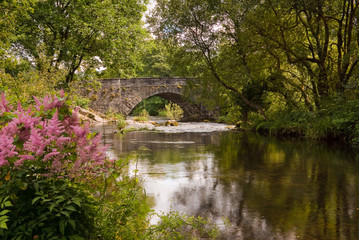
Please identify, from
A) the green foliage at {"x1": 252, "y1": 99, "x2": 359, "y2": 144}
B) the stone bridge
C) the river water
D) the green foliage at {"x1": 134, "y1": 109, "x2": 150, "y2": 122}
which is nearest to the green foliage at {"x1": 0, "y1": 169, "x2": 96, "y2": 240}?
the river water

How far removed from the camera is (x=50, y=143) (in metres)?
2.58

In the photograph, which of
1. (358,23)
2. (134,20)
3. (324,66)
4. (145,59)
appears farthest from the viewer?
(145,59)

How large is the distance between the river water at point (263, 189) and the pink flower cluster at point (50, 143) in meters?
2.26

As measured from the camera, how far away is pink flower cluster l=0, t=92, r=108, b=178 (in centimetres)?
236

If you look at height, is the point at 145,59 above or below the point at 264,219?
above

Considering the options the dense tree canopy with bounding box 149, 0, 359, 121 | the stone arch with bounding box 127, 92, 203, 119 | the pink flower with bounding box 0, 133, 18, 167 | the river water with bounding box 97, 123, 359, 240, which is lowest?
the river water with bounding box 97, 123, 359, 240

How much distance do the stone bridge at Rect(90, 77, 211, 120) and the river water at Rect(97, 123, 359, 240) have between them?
881 inches

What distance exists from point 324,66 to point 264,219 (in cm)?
1357

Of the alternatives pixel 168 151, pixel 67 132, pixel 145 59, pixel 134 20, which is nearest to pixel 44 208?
pixel 67 132

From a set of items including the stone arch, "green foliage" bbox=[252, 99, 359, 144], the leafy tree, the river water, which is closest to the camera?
the river water

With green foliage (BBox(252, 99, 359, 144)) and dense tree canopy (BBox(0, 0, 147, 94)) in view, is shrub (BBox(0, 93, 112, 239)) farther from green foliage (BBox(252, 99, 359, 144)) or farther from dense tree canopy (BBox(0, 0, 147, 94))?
A: dense tree canopy (BBox(0, 0, 147, 94))

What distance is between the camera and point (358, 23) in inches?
603

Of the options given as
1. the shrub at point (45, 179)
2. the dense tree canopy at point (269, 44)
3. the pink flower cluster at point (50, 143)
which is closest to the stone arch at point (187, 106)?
the dense tree canopy at point (269, 44)

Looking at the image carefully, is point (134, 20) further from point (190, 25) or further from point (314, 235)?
point (314, 235)
